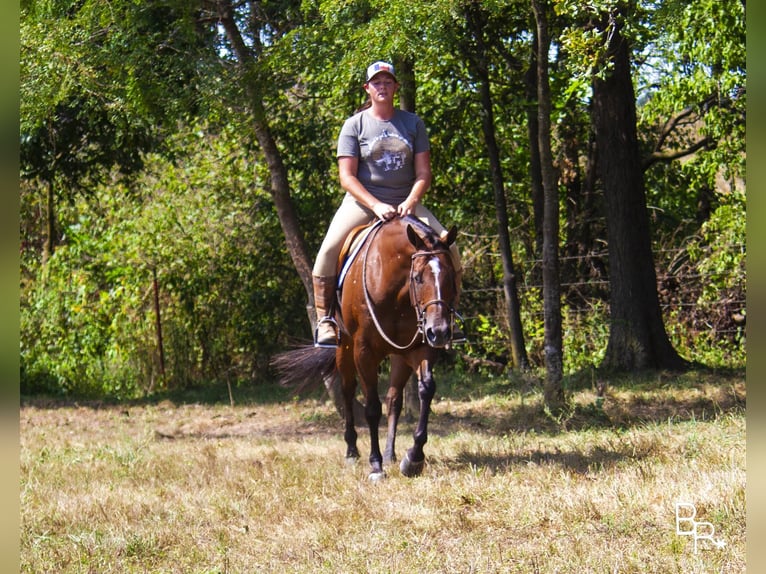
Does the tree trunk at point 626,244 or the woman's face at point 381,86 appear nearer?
the woman's face at point 381,86

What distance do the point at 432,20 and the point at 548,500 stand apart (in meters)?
5.08

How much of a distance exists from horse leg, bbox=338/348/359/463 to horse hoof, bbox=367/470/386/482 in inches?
43.7

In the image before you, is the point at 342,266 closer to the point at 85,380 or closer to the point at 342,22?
the point at 342,22

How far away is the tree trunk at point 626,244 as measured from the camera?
43.9 ft

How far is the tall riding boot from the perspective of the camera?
800 cm

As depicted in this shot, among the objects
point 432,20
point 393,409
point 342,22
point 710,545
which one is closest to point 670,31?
point 432,20

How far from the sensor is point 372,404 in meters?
7.73

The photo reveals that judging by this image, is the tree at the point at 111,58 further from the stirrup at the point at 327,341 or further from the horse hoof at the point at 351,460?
the horse hoof at the point at 351,460

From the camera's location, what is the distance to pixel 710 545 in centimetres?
429

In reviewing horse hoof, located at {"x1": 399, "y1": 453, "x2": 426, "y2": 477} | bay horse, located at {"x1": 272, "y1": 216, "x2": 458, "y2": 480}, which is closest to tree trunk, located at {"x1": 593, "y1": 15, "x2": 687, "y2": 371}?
bay horse, located at {"x1": 272, "y1": 216, "x2": 458, "y2": 480}

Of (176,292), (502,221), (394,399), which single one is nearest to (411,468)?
(394,399)
